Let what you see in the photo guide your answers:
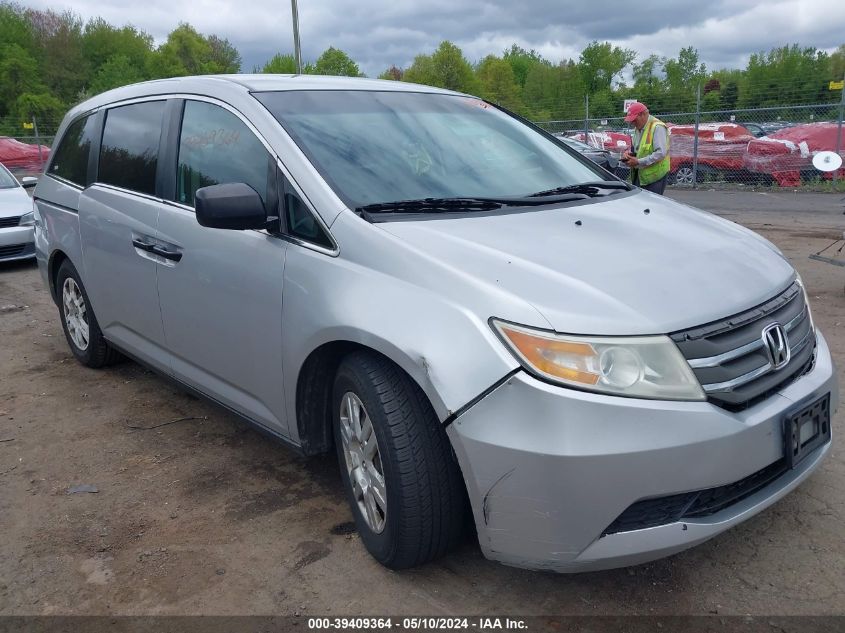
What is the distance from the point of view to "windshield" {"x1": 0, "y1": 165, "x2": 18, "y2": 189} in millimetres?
10119

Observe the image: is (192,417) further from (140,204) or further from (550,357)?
(550,357)

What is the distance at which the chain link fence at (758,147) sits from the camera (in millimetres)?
16828

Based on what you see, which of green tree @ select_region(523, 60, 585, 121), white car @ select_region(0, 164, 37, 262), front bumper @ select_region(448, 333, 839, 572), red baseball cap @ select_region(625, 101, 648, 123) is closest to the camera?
front bumper @ select_region(448, 333, 839, 572)

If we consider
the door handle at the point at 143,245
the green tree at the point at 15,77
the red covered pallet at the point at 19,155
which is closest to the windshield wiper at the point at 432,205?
the door handle at the point at 143,245

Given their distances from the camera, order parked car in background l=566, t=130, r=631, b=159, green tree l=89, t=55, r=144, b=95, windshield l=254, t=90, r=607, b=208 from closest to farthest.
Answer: windshield l=254, t=90, r=607, b=208, parked car in background l=566, t=130, r=631, b=159, green tree l=89, t=55, r=144, b=95

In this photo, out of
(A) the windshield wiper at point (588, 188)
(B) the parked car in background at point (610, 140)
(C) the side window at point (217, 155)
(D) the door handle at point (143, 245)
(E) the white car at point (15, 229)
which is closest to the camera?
(C) the side window at point (217, 155)

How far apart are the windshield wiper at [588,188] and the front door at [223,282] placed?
1.15m

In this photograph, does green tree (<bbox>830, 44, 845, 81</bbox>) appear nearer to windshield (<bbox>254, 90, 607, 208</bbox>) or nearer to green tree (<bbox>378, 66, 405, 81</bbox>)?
green tree (<bbox>378, 66, 405, 81</bbox>)

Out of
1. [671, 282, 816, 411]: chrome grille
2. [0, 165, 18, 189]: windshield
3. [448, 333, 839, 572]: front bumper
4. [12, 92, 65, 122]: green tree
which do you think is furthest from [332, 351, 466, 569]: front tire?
[12, 92, 65, 122]: green tree

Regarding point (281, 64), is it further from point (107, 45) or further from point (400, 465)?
point (400, 465)

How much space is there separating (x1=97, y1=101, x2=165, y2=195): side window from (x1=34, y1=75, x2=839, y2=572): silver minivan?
0.14 ft

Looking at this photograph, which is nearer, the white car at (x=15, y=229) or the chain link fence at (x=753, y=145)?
the white car at (x=15, y=229)

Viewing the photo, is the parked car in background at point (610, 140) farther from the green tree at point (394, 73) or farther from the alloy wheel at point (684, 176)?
the green tree at point (394, 73)

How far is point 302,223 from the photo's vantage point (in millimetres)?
2924
